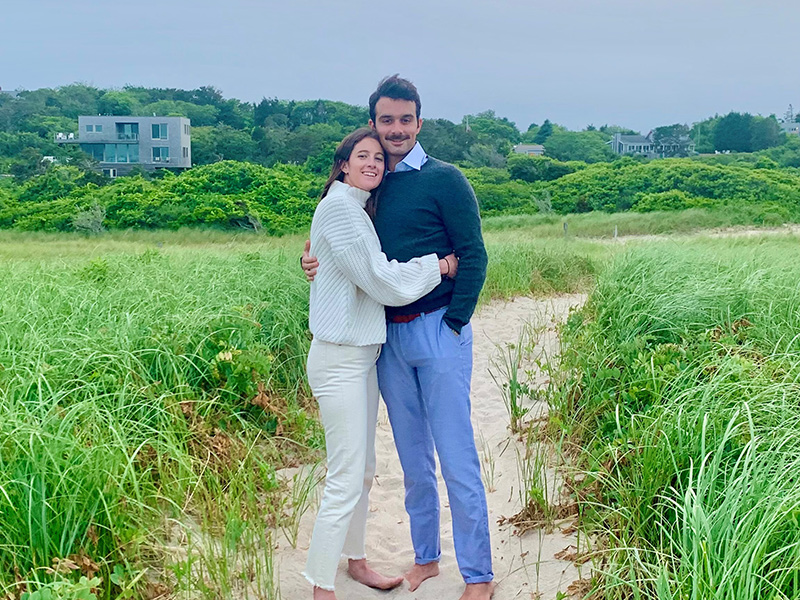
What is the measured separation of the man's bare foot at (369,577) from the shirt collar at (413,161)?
63.0 inches

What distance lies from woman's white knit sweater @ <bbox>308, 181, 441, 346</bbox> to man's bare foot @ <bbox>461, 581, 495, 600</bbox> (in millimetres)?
1027

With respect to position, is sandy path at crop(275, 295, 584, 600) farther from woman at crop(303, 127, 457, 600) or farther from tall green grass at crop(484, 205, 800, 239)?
tall green grass at crop(484, 205, 800, 239)

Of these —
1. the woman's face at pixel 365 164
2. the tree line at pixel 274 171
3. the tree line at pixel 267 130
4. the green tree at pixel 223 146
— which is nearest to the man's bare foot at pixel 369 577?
the woman's face at pixel 365 164

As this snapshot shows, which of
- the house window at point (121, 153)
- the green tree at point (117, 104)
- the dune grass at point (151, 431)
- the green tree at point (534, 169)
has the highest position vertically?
the green tree at point (117, 104)

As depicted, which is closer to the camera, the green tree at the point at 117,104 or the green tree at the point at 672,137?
the green tree at the point at 117,104

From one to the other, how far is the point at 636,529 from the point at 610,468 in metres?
0.57

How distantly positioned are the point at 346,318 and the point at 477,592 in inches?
46.5

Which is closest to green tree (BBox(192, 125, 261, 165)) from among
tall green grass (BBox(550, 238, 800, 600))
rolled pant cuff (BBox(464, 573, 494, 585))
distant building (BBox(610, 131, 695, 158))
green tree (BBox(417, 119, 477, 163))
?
green tree (BBox(417, 119, 477, 163))

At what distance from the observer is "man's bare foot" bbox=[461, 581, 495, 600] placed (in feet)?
9.46

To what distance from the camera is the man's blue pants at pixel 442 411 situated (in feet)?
9.24

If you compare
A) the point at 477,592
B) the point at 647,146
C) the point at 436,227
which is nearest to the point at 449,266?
the point at 436,227

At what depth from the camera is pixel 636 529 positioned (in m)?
2.77

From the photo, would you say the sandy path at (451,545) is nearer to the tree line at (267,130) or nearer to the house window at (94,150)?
the tree line at (267,130)

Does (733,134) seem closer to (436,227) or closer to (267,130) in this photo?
(267,130)
